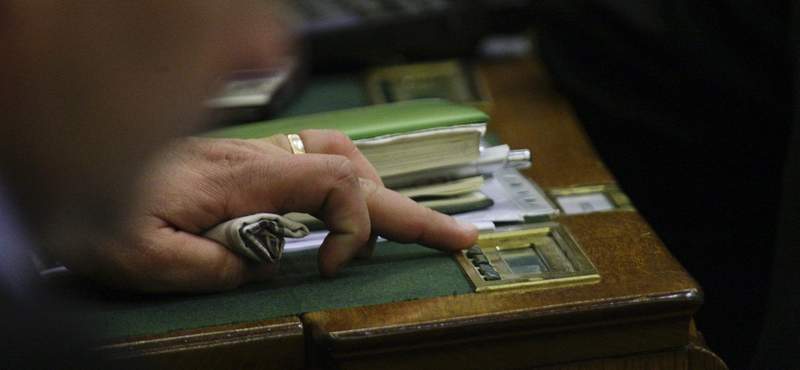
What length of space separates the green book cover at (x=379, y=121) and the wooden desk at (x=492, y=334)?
22 centimetres

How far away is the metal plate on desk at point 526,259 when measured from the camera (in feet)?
2.18

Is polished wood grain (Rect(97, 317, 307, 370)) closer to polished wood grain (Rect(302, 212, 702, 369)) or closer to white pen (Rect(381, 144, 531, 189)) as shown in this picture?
polished wood grain (Rect(302, 212, 702, 369))

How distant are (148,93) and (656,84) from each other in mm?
1141

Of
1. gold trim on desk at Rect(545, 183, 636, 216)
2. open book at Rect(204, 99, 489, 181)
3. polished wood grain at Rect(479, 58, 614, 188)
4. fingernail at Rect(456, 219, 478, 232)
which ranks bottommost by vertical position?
polished wood grain at Rect(479, 58, 614, 188)

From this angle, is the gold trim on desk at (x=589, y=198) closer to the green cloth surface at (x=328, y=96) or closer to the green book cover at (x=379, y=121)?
the green book cover at (x=379, y=121)

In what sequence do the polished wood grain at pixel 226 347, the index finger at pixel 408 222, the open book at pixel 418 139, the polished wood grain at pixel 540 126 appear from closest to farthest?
1. the polished wood grain at pixel 226 347
2. the index finger at pixel 408 222
3. the open book at pixel 418 139
4. the polished wood grain at pixel 540 126

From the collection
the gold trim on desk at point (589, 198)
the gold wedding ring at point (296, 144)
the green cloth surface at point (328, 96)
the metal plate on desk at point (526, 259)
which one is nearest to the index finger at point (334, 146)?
the gold wedding ring at point (296, 144)

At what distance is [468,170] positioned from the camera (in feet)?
2.74

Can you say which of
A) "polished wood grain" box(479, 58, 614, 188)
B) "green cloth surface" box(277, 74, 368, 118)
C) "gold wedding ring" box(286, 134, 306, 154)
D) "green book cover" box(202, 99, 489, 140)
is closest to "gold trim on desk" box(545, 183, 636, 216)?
"polished wood grain" box(479, 58, 614, 188)

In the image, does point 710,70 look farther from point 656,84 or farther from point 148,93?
point 148,93

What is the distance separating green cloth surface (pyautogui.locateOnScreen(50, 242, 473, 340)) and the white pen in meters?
0.12

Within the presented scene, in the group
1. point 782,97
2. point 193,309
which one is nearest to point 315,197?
point 193,309

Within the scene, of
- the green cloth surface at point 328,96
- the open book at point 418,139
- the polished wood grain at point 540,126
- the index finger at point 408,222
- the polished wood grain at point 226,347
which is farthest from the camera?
the green cloth surface at point 328,96

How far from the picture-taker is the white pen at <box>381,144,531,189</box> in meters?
→ 0.82
